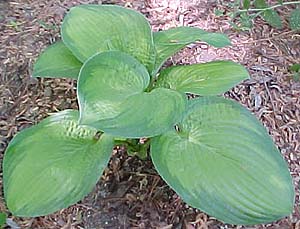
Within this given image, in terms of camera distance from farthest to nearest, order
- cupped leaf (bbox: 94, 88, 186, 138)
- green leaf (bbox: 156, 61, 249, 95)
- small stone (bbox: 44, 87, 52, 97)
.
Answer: small stone (bbox: 44, 87, 52, 97)
green leaf (bbox: 156, 61, 249, 95)
cupped leaf (bbox: 94, 88, 186, 138)

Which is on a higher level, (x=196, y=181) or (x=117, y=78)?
(x=117, y=78)

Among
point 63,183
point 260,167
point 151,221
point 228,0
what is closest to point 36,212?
point 63,183

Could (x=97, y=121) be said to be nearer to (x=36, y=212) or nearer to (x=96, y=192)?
(x=36, y=212)

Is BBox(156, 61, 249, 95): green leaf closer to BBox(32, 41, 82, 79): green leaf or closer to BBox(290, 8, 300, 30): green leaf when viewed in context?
BBox(32, 41, 82, 79): green leaf

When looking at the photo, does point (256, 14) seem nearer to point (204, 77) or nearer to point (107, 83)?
point (204, 77)

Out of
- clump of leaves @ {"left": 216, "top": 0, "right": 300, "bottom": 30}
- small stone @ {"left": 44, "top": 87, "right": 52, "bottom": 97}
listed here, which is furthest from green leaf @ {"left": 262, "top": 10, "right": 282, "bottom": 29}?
small stone @ {"left": 44, "top": 87, "right": 52, "bottom": 97}

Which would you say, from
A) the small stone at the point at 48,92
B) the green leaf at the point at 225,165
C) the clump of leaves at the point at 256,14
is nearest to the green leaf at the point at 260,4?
the clump of leaves at the point at 256,14
